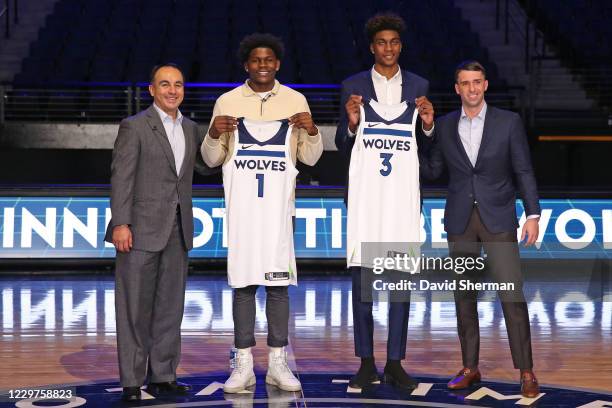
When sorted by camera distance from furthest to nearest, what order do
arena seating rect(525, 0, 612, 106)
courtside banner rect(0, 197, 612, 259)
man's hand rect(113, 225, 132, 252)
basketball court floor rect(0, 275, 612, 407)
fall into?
arena seating rect(525, 0, 612, 106) < courtside banner rect(0, 197, 612, 259) < basketball court floor rect(0, 275, 612, 407) < man's hand rect(113, 225, 132, 252)

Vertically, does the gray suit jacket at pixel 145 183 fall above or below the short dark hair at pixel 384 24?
below

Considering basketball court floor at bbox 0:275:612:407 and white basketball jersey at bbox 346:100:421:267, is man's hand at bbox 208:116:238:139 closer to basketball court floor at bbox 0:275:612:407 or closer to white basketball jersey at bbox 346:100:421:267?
white basketball jersey at bbox 346:100:421:267

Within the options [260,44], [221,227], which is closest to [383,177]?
[260,44]

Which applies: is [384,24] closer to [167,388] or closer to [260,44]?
[260,44]

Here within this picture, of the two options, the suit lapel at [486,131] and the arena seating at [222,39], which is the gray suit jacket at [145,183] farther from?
the arena seating at [222,39]

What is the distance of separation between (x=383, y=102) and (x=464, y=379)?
56.8 inches

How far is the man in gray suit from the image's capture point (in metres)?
4.97

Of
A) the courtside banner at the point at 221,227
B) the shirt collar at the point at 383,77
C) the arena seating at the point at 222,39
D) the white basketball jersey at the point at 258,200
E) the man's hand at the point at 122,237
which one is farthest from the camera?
the arena seating at the point at 222,39

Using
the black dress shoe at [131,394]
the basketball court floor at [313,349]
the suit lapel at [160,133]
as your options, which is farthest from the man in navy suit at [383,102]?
the black dress shoe at [131,394]

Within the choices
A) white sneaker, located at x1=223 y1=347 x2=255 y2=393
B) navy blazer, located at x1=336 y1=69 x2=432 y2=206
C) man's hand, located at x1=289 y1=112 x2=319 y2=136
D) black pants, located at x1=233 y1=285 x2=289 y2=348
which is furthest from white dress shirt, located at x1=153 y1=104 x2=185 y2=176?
white sneaker, located at x1=223 y1=347 x2=255 y2=393

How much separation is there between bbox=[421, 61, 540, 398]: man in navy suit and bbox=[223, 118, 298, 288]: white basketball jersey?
85 centimetres

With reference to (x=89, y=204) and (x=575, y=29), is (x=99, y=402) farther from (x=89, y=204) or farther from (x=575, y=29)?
(x=575, y=29)

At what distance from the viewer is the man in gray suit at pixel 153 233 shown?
4.97 metres

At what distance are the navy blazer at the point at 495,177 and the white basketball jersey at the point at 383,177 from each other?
0.21 m
